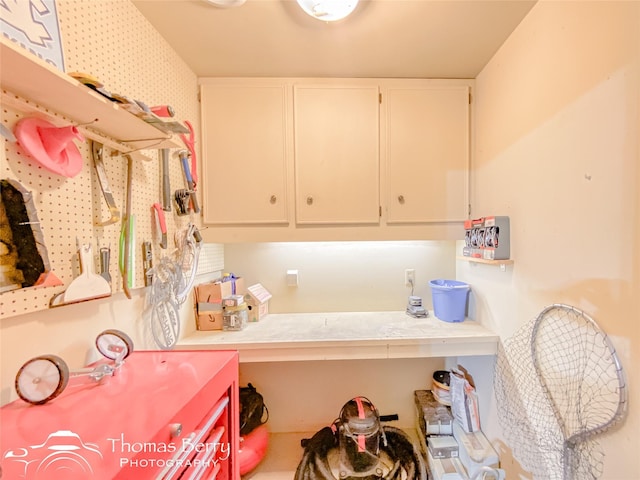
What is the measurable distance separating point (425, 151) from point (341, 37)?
78 centimetres

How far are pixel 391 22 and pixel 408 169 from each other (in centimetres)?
73

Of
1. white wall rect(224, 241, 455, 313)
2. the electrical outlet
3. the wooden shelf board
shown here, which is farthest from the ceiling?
the electrical outlet

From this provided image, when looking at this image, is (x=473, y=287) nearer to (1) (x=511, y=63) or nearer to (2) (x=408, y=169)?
(2) (x=408, y=169)

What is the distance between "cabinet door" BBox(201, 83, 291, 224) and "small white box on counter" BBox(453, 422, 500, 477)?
68.3 inches

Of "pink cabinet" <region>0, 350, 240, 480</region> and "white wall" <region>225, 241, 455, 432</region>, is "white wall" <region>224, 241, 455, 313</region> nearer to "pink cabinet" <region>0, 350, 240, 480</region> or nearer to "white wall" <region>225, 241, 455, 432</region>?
"white wall" <region>225, 241, 455, 432</region>

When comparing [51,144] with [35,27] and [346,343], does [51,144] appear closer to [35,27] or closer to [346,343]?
[35,27]

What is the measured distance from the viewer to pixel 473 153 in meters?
1.65

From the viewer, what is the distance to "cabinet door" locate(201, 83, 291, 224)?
5.24 ft

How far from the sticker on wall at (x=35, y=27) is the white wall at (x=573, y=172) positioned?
5.32ft

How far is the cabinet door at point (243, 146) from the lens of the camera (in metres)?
1.60

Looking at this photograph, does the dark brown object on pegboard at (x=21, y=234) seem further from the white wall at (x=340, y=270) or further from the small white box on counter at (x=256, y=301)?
the white wall at (x=340, y=270)

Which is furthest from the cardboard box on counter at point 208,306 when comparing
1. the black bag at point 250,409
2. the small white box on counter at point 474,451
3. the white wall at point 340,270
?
the small white box on counter at point 474,451

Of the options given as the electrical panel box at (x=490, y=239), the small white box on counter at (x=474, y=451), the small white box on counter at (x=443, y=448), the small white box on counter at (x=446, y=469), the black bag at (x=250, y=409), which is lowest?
the small white box on counter at (x=446, y=469)

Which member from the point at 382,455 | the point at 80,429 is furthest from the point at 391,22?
the point at 382,455
